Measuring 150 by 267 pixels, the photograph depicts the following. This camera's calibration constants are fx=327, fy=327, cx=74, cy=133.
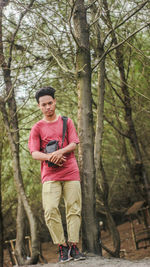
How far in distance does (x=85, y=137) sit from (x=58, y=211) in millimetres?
1249

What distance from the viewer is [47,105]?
4016 millimetres

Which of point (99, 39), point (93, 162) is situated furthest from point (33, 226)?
point (99, 39)

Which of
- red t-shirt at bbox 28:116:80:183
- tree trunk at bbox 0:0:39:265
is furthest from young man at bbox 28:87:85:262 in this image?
tree trunk at bbox 0:0:39:265

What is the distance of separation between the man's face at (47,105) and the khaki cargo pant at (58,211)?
2.80ft

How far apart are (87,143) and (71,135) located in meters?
0.66

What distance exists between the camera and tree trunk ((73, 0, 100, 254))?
4.34 metres

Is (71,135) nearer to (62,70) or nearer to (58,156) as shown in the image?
(58,156)

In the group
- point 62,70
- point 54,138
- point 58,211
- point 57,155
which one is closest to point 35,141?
point 54,138

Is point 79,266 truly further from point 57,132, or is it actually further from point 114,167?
point 114,167

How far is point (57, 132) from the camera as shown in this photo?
396 centimetres

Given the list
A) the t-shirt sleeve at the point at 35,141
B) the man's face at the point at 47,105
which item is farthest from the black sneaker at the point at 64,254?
the man's face at the point at 47,105

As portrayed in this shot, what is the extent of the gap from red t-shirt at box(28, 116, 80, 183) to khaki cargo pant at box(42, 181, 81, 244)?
81mm

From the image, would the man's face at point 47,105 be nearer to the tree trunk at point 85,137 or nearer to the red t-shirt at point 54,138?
the red t-shirt at point 54,138

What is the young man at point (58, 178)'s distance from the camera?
3670 millimetres
